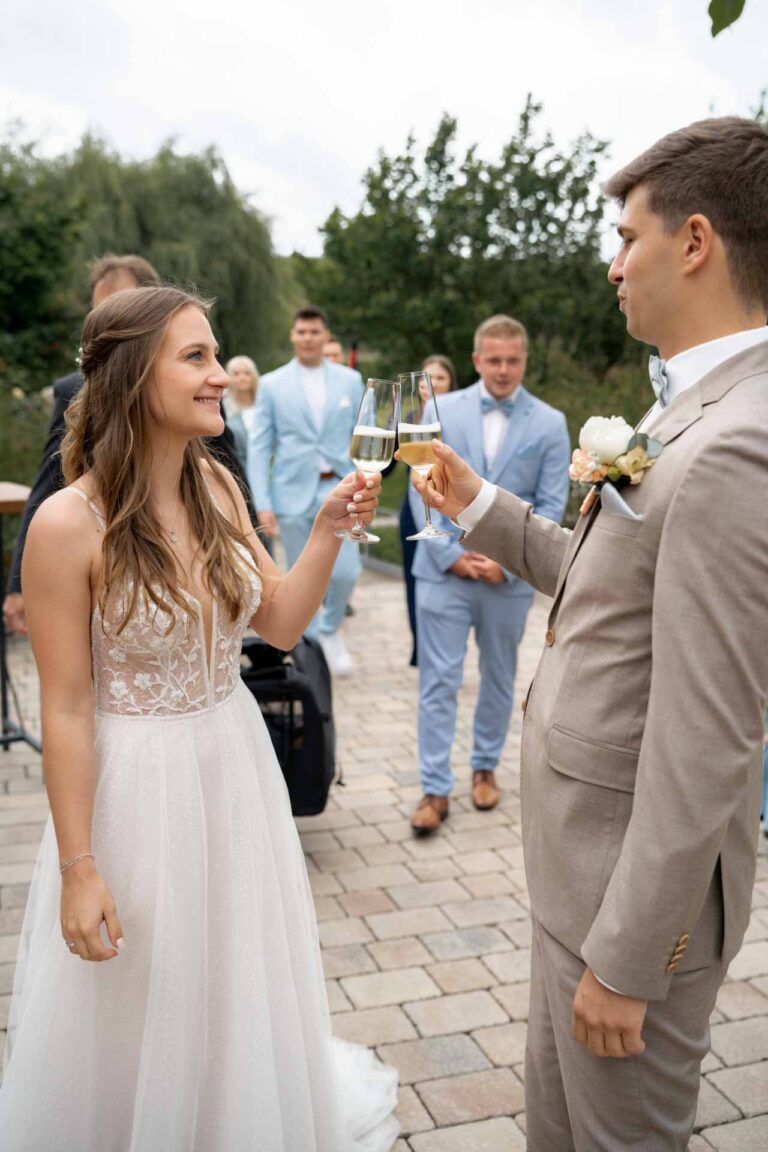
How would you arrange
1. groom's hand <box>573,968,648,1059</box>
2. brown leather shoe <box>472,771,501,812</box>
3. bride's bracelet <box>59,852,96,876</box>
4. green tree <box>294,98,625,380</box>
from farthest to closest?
green tree <box>294,98,625,380</box>
brown leather shoe <box>472,771,501,812</box>
bride's bracelet <box>59,852,96,876</box>
groom's hand <box>573,968,648,1059</box>

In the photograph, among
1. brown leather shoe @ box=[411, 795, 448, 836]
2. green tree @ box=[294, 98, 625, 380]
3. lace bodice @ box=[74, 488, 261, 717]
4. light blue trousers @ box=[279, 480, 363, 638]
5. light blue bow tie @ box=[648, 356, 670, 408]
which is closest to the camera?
light blue bow tie @ box=[648, 356, 670, 408]

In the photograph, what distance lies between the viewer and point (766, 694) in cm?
167

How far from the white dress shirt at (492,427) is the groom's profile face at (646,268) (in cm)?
344

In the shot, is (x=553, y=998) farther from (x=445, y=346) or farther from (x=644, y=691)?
(x=445, y=346)

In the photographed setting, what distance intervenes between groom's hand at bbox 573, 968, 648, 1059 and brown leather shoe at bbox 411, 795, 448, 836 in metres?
3.19

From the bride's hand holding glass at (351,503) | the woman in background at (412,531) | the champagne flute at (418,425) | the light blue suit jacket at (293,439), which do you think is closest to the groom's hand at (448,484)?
the champagne flute at (418,425)

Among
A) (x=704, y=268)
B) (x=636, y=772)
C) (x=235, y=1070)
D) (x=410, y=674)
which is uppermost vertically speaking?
(x=704, y=268)

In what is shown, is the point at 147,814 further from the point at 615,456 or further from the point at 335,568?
the point at 335,568

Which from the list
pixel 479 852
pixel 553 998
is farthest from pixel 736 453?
pixel 479 852

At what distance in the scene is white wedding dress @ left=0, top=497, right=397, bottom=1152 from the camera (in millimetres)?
2369

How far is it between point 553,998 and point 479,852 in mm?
2838

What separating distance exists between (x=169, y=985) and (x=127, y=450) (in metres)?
1.20

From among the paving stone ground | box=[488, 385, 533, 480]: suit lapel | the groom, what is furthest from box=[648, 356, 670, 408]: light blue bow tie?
box=[488, 385, 533, 480]: suit lapel

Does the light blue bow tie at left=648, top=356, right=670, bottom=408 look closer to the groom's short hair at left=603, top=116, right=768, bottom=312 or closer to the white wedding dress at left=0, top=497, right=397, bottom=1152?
the groom's short hair at left=603, top=116, right=768, bottom=312
